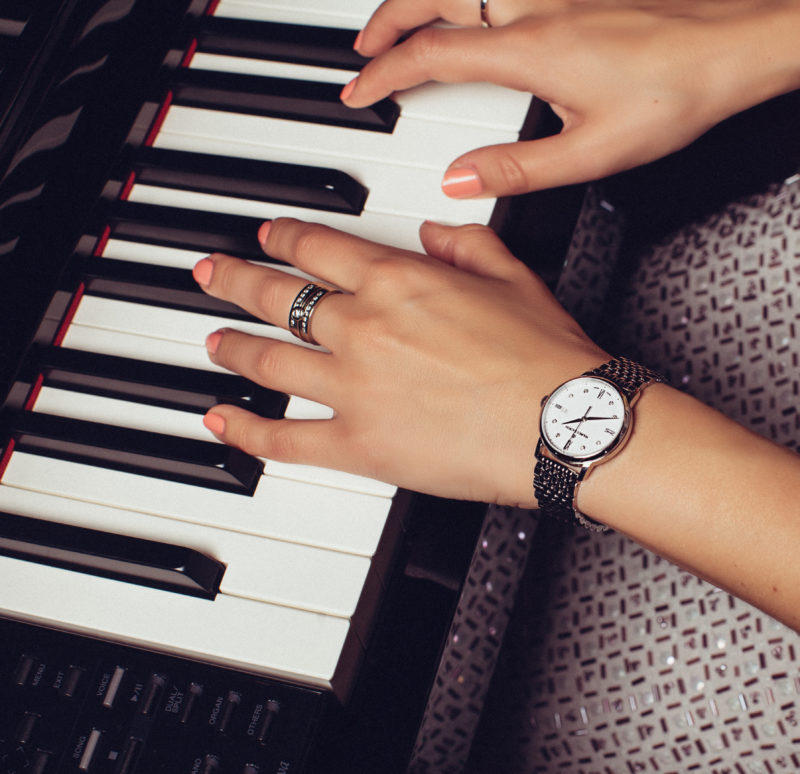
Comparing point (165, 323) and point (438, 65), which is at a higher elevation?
point (438, 65)

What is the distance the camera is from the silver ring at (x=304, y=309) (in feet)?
2.80

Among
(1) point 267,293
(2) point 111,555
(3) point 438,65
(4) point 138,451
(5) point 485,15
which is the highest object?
(5) point 485,15

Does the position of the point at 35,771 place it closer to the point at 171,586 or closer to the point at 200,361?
the point at 171,586

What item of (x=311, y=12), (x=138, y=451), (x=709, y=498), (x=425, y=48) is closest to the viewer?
(x=709, y=498)

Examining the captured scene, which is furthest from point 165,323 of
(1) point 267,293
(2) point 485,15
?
(2) point 485,15

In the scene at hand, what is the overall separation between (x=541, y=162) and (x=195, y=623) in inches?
26.3

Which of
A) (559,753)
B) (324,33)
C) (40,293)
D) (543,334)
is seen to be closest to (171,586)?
(40,293)

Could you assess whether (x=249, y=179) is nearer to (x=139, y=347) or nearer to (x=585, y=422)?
(x=139, y=347)

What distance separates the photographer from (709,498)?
0.70 meters

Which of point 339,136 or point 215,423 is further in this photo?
point 339,136

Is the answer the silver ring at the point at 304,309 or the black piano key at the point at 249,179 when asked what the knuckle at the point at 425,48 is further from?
the silver ring at the point at 304,309

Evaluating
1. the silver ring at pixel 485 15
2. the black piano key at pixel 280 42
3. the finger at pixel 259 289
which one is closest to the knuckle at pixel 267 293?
the finger at pixel 259 289

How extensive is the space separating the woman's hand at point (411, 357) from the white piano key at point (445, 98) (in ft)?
0.56

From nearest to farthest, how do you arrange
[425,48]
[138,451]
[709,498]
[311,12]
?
[709,498] < [138,451] < [425,48] < [311,12]
